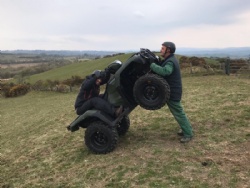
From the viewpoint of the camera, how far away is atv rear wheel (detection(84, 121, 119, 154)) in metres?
7.45

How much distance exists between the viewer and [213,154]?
6.69m

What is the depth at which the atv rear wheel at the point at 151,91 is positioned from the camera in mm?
7090

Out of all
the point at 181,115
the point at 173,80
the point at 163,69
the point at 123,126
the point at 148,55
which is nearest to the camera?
the point at 163,69

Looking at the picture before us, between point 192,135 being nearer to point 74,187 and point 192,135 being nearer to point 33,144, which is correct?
point 74,187

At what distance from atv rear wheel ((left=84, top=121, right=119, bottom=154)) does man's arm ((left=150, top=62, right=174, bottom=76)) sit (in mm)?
1758

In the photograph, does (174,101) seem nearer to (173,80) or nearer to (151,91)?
(173,80)

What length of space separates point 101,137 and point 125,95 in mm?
1210

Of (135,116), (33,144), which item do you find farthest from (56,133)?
(135,116)

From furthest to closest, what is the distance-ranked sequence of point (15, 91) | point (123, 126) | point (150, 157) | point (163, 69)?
point (15, 91)
point (123, 126)
point (163, 69)
point (150, 157)

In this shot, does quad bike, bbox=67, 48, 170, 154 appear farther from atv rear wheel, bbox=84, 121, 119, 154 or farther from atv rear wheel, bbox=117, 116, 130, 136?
atv rear wheel, bbox=117, 116, 130, 136

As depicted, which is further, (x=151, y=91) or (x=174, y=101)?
(x=174, y=101)

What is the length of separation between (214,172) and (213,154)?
901 millimetres

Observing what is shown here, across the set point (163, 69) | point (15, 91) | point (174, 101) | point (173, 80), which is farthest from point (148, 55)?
point (15, 91)

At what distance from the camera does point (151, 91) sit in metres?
7.23
